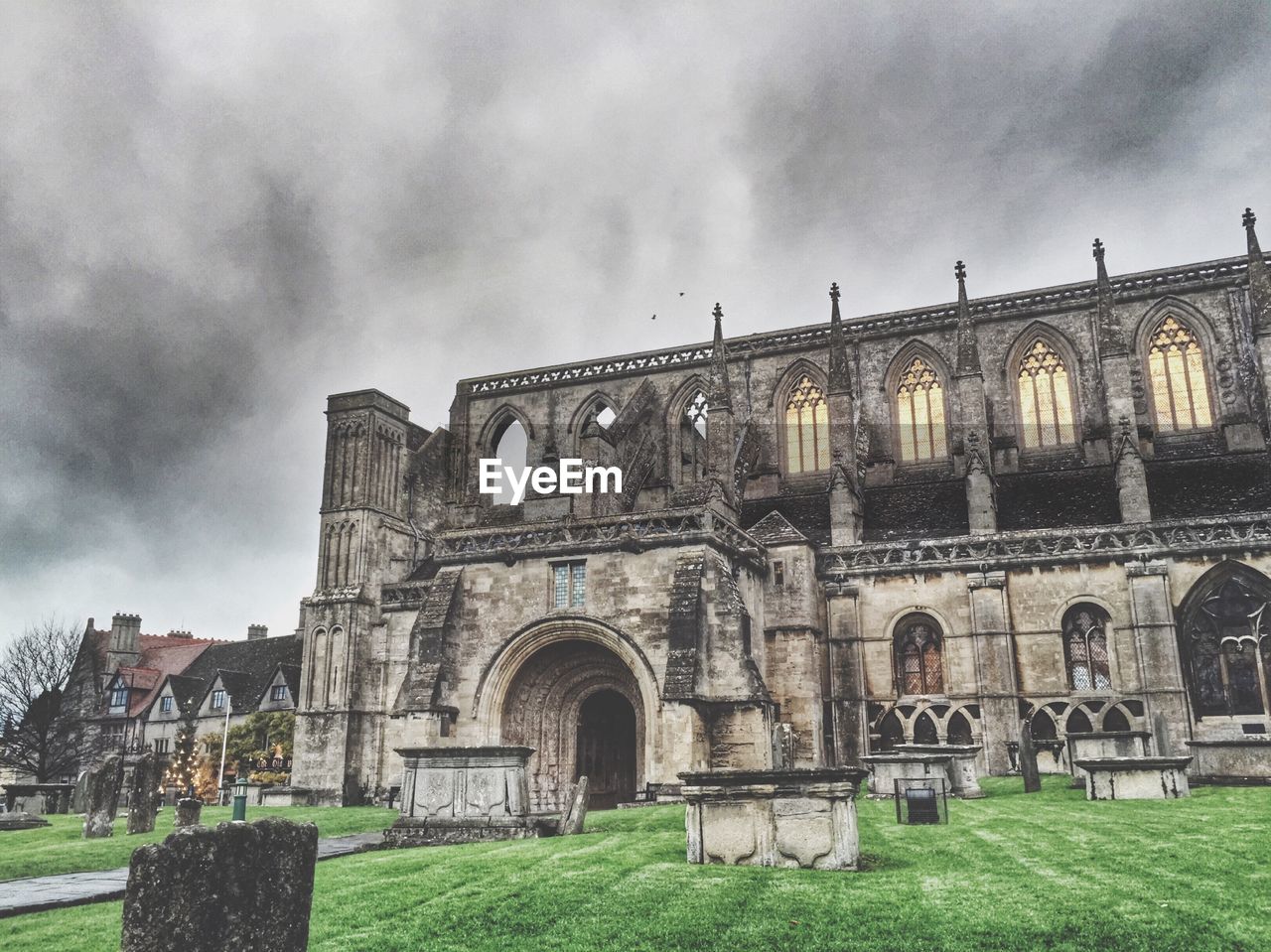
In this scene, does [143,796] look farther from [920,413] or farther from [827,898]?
[920,413]

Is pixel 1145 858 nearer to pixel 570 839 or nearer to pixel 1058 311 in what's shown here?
pixel 570 839

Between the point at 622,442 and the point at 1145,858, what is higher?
the point at 622,442

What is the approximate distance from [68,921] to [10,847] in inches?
377

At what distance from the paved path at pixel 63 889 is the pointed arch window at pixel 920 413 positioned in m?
24.3

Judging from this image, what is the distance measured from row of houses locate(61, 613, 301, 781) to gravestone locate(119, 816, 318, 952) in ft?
140

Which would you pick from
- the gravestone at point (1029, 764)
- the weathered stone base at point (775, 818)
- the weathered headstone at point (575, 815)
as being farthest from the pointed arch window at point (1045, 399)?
the weathered stone base at point (775, 818)

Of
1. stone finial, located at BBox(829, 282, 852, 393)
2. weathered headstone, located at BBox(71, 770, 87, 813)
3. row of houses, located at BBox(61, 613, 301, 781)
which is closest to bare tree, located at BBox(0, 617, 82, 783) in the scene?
row of houses, located at BBox(61, 613, 301, 781)

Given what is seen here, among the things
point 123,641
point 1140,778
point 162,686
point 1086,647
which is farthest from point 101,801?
point 123,641

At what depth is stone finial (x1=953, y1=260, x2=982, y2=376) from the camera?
102 feet

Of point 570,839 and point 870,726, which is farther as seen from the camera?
point 870,726

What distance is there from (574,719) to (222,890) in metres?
20.8

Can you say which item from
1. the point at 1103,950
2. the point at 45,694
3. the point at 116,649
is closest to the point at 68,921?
the point at 1103,950

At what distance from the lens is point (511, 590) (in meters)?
24.5

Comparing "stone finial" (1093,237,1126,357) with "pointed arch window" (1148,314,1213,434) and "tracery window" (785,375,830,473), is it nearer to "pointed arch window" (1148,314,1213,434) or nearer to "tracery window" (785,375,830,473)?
"pointed arch window" (1148,314,1213,434)
